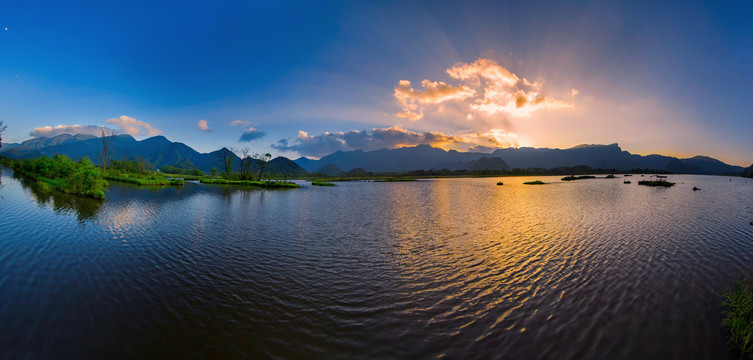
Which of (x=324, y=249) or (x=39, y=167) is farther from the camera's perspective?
(x=39, y=167)

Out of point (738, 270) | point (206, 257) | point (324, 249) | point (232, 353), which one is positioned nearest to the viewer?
point (232, 353)

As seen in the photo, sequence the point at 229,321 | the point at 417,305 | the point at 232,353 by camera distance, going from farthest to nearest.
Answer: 1. the point at 417,305
2. the point at 229,321
3. the point at 232,353

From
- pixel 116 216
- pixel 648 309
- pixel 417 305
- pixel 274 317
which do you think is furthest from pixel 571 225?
pixel 116 216

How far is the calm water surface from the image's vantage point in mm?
7598

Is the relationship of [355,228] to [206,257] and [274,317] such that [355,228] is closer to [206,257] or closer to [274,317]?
[206,257]

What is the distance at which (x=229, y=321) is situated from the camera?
871 centimetres

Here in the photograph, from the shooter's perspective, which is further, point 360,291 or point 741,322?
point 360,291

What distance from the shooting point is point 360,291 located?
430 inches

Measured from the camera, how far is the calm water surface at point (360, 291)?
7598 mm

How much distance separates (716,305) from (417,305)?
1185cm

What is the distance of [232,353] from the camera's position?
7.19 meters

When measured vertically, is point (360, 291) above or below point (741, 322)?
below

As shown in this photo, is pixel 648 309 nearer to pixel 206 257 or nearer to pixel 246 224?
pixel 206 257

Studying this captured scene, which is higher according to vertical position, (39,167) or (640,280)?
(39,167)
